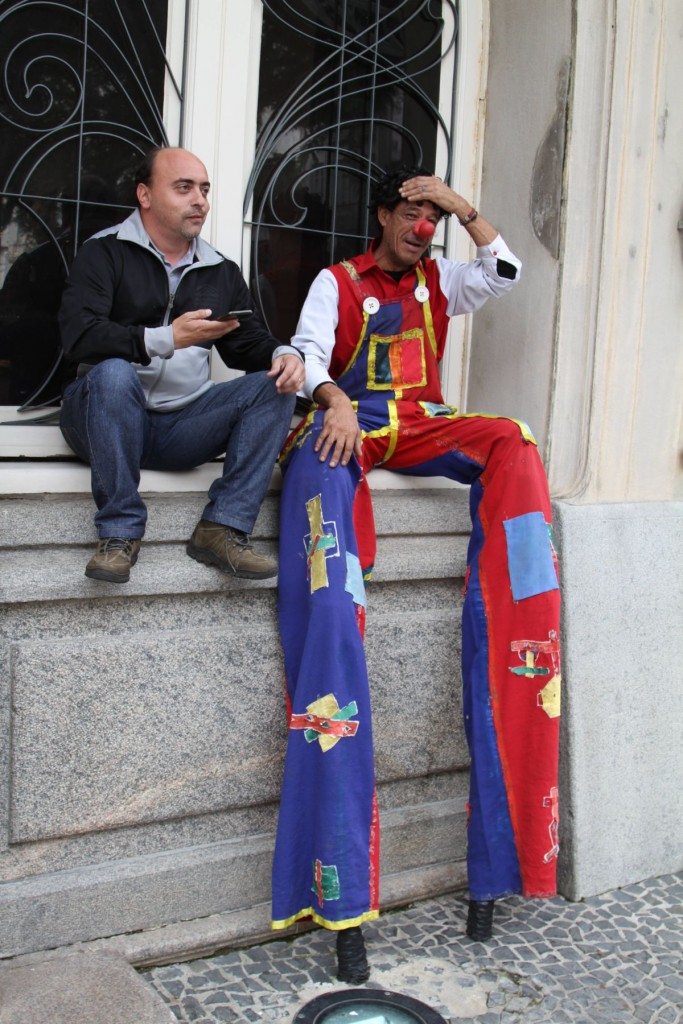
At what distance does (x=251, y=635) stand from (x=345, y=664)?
0.33m

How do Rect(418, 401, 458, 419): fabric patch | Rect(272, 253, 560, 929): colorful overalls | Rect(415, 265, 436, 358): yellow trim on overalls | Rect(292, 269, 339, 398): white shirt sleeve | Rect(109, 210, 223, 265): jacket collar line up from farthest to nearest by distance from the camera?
Rect(415, 265, 436, 358): yellow trim on overalls < Rect(418, 401, 458, 419): fabric patch < Rect(292, 269, 339, 398): white shirt sleeve < Rect(109, 210, 223, 265): jacket collar < Rect(272, 253, 560, 929): colorful overalls

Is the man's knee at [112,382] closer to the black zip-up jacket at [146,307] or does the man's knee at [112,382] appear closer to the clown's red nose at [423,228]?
the black zip-up jacket at [146,307]

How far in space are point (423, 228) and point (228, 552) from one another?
4.00 ft

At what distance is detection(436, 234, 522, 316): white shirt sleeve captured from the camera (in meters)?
3.43

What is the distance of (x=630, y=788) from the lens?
360 centimetres

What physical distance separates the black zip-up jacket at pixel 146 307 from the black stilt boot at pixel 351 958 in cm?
151

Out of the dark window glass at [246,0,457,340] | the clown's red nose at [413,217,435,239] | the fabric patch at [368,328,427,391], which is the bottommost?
the fabric patch at [368,328,427,391]

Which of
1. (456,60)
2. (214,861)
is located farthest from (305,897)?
(456,60)

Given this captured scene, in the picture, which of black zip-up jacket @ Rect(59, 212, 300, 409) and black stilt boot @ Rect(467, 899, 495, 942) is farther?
black stilt boot @ Rect(467, 899, 495, 942)

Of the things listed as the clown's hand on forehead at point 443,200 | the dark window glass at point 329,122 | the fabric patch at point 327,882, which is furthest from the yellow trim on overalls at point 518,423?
the fabric patch at point 327,882

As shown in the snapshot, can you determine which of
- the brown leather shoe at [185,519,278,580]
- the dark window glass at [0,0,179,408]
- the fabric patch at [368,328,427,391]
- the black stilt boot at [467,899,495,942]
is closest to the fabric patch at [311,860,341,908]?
the black stilt boot at [467,899,495,942]

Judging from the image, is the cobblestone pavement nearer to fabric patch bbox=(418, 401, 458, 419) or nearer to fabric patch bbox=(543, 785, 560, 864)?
fabric patch bbox=(543, 785, 560, 864)

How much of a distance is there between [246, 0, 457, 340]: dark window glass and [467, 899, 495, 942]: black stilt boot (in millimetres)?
1890

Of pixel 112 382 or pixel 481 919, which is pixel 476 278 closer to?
pixel 112 382
